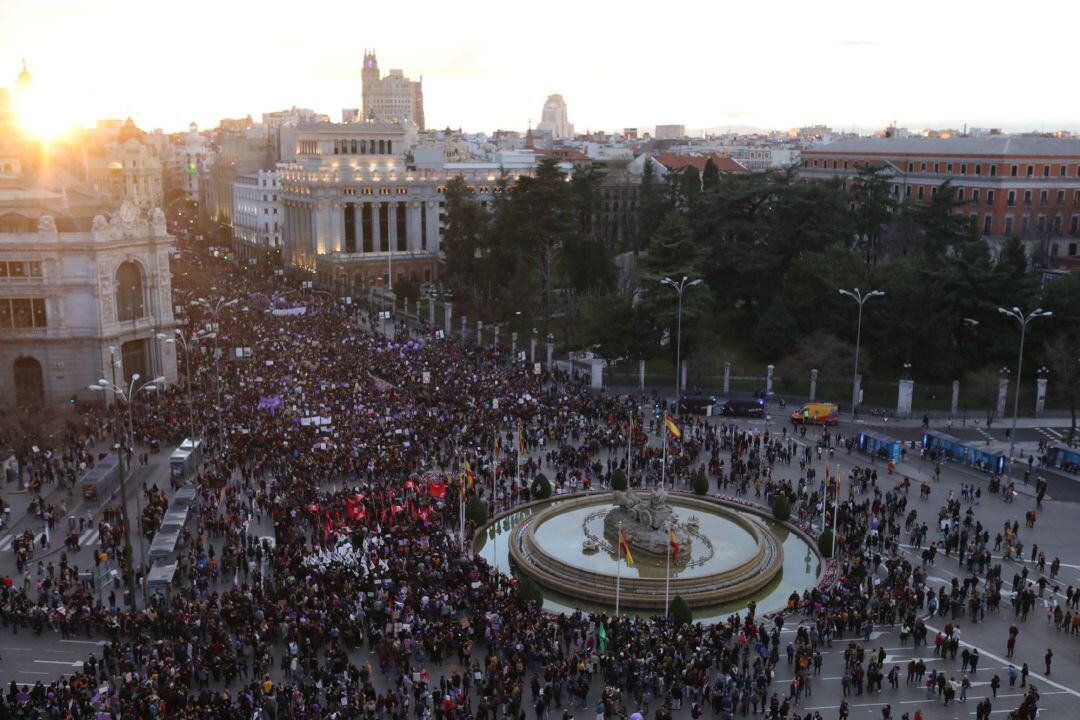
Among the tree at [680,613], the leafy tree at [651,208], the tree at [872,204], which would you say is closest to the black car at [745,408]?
the tree at [680,613]

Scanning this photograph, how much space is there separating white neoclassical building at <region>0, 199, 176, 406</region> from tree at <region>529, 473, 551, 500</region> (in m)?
23.7

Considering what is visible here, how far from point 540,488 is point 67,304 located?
2816cm

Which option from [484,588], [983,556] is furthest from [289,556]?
[983,556]

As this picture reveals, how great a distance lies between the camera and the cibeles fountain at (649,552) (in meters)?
27.5

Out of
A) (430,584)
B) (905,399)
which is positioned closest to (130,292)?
(430,584)

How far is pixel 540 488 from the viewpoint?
34.7m

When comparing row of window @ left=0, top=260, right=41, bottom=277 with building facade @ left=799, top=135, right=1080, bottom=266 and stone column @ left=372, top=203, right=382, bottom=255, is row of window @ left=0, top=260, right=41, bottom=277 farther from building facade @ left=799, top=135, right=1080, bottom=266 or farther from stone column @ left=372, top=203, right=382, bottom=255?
building facade @ left=799, top=135, right=1080, bottom=266

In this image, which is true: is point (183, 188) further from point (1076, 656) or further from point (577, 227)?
point (1076, 656)

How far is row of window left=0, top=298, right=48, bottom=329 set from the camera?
4684 centimetres

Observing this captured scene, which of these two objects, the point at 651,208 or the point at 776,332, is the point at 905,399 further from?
the point at 651,208

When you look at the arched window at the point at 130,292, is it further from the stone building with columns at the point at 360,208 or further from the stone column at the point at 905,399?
the stone column at the point at 905,399

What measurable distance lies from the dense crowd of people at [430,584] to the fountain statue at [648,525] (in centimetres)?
387

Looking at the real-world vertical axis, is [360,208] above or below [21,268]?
above

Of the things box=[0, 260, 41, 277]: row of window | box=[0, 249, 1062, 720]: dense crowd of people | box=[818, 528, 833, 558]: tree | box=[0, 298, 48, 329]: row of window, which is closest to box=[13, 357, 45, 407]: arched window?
box=[0, 298, 48, 329]: row of window
